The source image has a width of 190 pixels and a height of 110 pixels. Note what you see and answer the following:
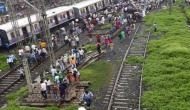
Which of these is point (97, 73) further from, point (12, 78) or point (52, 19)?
point (52, 19)

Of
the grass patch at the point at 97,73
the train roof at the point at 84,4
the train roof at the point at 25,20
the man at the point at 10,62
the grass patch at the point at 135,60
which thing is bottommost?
the grass patch at the point at 97,73

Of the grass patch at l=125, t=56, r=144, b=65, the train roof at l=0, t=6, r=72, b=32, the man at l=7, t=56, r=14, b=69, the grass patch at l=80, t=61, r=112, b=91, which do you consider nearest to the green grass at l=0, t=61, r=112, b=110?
the grass patch at l=80, t=61, r=112, b=91

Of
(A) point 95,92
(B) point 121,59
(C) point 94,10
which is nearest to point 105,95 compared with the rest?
(A) point 95,92

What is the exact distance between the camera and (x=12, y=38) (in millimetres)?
41469

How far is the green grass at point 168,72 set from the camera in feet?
76.7

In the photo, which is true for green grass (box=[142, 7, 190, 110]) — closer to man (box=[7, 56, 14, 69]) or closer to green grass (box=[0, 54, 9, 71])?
man (box=[7, 56, 14, 69])

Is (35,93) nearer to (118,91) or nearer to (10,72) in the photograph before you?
(118,91)

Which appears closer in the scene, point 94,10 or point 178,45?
point 178,45

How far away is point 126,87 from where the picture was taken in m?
27.0

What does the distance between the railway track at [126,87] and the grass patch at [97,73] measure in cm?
79

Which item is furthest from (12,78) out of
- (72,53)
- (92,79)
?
(92,79)

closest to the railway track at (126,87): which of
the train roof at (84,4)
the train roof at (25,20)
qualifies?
the train roof at (25,20)

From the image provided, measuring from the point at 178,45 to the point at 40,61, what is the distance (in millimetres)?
12230

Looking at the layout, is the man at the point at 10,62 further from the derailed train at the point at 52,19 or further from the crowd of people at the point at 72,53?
the derailed train at the point at 52,19
